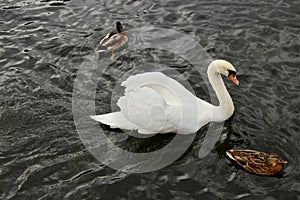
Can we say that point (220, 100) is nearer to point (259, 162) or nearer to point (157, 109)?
point (157, 109)

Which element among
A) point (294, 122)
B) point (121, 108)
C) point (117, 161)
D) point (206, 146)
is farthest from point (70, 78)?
point (294, 122)

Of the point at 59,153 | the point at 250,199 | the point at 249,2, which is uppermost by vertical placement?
the point at 249,2

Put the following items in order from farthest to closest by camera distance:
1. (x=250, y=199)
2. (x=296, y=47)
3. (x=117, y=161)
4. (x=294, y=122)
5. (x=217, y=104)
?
(x=296, y=47) < (x=217, y=104) < (x=294, y=122) < (x=117, y=161) < (x=250, y=199)

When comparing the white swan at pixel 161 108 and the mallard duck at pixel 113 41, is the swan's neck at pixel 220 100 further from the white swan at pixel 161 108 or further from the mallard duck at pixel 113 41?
the mallard duck at pixel 113 41

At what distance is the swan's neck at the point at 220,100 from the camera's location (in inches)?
308

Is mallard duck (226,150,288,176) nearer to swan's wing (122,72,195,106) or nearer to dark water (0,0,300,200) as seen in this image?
dark water (0,0,300,200)

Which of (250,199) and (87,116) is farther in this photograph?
(87,116)

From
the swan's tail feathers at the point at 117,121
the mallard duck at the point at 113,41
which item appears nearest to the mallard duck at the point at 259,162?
the swan's tail feathers at the point at 117,121

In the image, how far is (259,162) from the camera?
673 centimetres

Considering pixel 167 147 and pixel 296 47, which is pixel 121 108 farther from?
pixel 296 47

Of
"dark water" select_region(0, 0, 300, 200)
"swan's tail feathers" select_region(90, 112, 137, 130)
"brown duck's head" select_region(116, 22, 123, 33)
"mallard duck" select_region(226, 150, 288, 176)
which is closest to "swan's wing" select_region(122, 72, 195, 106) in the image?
"swan's tail feathers" select_region(90, 112, 137, 130)

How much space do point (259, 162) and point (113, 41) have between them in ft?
14.9

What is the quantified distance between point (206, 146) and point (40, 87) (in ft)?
11.7

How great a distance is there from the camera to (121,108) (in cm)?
759
